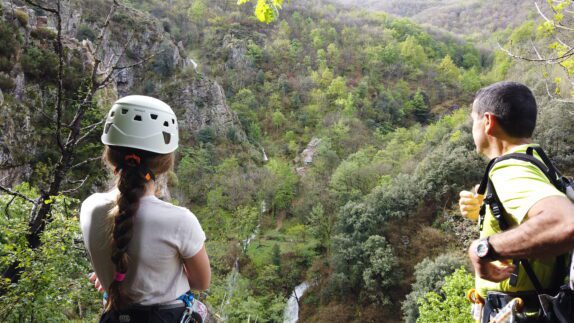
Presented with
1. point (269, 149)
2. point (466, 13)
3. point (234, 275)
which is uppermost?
point (466, 13)

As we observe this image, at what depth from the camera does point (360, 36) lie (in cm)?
8875

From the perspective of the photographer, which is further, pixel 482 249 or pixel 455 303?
pixel 455 303

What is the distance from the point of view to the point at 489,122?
1733 mm

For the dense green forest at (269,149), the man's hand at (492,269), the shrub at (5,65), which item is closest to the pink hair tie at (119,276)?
the man's hand at (492,269)

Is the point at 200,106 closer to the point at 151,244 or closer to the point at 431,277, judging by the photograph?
the point at 431,277

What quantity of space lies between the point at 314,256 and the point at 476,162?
13865 mm

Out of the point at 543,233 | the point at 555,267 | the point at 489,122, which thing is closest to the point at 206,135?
the point at 489,122

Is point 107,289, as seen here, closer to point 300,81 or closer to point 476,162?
point 476,162

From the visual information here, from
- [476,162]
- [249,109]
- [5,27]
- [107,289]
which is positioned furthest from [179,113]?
[107,289]

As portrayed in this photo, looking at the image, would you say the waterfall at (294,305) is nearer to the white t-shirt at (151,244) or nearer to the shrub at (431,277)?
the shrub at (431,277)

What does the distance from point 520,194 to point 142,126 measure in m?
1.81

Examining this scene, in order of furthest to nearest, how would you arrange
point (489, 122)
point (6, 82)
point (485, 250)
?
1. point (6, 82)
2. point (489, 122)
3. point (485, 250)

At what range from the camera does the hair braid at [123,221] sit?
1.63m

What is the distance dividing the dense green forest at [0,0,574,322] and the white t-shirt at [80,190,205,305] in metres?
1.72
